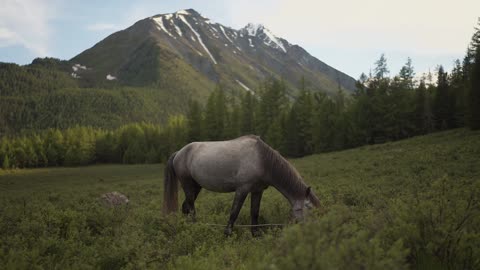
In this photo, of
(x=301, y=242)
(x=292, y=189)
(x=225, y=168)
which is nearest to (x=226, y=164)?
(x=225, y=168)

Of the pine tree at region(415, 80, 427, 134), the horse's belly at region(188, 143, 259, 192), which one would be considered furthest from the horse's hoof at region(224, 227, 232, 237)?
the pine tree at region(415, 80, 427, 134)

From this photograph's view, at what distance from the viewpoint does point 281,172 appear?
7.30 meters

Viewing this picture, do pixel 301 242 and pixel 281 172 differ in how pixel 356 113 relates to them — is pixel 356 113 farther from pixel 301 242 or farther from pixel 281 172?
pixel 301 242

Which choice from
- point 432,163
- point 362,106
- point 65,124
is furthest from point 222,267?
point 65,124

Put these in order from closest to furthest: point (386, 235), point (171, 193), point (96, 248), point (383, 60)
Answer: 1. point (386, 235)
2. point (96, 248)
3. point (171, 193)
4. point (383, 60)

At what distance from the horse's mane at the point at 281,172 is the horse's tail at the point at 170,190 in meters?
2.89

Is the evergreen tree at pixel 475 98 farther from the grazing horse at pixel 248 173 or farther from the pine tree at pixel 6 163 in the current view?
the pine tree at pixel 6 163

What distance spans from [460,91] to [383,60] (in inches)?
507

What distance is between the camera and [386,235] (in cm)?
430

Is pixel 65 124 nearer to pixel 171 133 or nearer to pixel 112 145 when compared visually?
pixel 112 145

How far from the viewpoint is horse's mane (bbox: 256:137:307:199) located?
7.25m

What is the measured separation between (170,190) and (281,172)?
3.36 metres

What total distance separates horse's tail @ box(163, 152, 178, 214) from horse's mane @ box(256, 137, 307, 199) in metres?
2.89

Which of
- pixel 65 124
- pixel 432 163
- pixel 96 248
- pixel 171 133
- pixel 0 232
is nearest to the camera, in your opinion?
pixel 96 248
